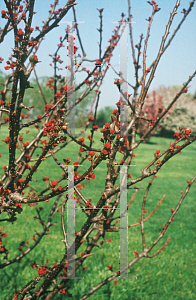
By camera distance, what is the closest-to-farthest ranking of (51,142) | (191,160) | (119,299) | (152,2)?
(51,142) < (152,2) < (119,299) < (191,160)

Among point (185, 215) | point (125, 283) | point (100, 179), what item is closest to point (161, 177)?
point (100, 179)

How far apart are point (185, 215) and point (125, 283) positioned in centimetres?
429

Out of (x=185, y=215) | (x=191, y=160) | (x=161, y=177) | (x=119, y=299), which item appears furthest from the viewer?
(x=191, y=160)

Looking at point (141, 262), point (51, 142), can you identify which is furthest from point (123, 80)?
point (141, 262)

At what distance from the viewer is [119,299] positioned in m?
3.27

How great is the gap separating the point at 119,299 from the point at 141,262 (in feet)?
3.60

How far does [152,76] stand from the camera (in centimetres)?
212

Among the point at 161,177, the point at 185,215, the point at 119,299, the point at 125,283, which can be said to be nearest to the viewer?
the point at 119,299

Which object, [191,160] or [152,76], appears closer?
[152,76]

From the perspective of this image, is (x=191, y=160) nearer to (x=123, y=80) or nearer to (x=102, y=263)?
(x=102, y=263)

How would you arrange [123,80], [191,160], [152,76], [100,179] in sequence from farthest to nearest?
[191,160] → [100,179] → [152,76] → [123,80]

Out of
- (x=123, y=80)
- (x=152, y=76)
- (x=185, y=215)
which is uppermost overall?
(x=152, y=76)

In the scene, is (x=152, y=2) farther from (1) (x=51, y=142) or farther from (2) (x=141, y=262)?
(2) (x=141, y=262)

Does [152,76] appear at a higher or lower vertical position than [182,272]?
higher
